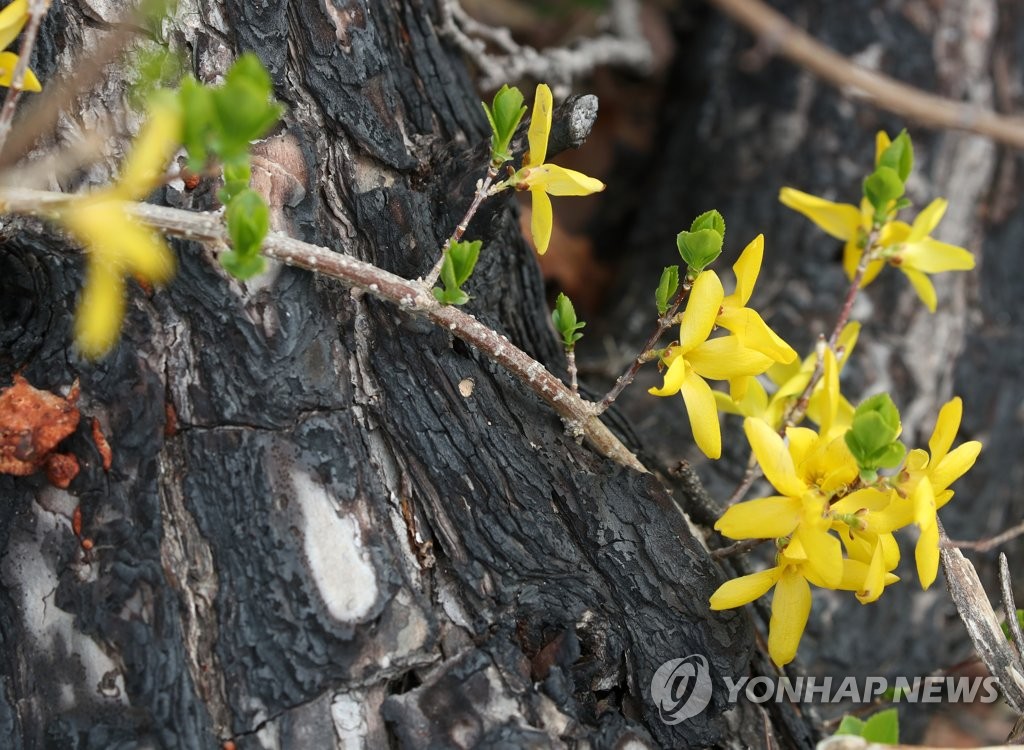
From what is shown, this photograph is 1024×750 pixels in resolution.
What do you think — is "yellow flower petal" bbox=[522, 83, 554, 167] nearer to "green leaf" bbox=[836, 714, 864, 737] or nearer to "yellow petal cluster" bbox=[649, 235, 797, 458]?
"yellow petal cluster" bbox=[649, 235, 797, 458]

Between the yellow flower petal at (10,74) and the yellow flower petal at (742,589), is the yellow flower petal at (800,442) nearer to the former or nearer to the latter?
the yellow flower petal at (742,589)

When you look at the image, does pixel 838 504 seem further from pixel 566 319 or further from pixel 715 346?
pixel 566 319

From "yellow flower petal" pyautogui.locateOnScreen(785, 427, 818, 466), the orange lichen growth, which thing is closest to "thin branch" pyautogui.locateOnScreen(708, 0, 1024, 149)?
"yellow flower petal" pyautogui.locateOnScreen(785, 427, 818, 466)

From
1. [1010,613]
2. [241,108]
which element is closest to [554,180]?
[241,108]

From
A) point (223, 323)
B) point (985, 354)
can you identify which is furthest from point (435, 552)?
point (985, 354)

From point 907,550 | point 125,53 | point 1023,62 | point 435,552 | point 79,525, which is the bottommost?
point 907,550

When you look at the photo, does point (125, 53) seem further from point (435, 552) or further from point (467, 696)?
point (467, 696)

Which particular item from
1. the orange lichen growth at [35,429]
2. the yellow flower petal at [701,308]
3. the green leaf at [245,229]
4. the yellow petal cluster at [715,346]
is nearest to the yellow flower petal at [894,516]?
the yellow petal cluster at [715,346]
